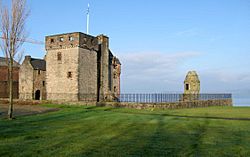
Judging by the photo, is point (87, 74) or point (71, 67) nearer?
point (71, 67)

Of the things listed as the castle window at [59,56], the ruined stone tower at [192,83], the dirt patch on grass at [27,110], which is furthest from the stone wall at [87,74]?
the ruined stone tower at [192,83]

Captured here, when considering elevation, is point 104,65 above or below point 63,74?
above

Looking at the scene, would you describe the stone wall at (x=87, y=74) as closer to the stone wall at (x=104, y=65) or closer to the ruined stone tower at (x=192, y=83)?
the stone wall at (x=104, y=65)

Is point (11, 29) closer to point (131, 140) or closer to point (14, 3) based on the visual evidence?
point (14, 3)

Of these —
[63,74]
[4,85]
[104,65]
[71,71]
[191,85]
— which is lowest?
[4,85]

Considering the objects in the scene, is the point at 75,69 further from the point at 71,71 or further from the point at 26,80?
the point at 26,80

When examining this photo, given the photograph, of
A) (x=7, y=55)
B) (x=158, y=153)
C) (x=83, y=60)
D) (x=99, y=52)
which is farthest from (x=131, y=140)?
(x=99, y=52)

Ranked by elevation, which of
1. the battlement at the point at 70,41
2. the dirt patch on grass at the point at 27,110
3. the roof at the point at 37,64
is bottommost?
the dirt patch on grass at the point at 27,110

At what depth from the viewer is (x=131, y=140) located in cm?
899

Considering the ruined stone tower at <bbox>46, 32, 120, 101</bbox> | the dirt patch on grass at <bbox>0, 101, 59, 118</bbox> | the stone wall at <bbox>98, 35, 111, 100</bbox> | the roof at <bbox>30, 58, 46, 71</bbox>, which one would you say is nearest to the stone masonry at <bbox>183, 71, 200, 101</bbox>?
the ruined stone tower at <bbox>46, 32, 120, 101</bbox>

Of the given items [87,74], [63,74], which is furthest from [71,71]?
[87,74]

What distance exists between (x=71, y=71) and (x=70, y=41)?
446cm

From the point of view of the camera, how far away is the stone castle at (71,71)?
3628 cm

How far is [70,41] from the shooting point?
36938mm
